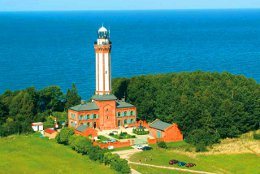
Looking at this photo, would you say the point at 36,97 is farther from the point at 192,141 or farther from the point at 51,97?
the point at 192,141

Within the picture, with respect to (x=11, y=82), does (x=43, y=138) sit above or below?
below

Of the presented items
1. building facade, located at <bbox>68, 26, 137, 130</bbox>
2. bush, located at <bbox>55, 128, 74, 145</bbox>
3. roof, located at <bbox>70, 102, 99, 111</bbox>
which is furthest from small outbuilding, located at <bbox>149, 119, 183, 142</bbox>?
bush, located at <bbox>55, 128, 74, 145</bbox>

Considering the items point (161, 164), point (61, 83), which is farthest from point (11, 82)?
point (161, 164)

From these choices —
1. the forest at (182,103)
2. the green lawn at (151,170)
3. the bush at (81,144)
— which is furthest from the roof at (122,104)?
the green lawn at (151,170)

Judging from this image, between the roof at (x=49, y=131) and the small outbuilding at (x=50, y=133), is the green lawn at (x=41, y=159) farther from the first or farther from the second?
the roof at (x=49, y=131)

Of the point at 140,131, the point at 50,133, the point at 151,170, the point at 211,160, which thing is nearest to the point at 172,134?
the point at 140,131

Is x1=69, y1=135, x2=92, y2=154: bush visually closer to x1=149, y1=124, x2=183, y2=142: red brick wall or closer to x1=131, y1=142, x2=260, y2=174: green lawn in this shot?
x1=131, y1=142, x2=260, y2=174: green lawn
